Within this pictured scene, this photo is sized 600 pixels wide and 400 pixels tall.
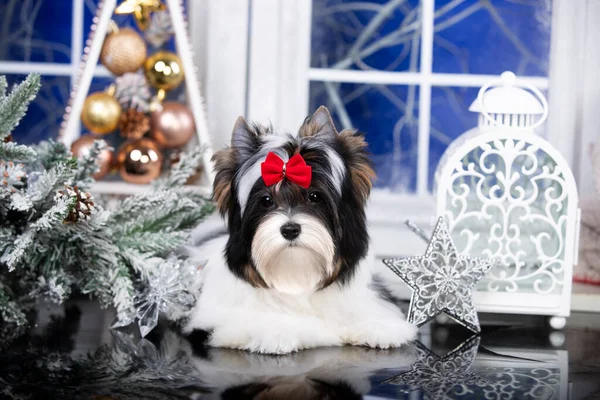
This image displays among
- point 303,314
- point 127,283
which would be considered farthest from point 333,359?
point 127,283

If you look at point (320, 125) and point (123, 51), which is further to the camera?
point (123, 51)

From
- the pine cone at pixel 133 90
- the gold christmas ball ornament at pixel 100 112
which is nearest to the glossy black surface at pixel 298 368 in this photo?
the gold christmas ball ornament at pixel 100 112

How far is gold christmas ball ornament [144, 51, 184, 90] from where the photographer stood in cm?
307

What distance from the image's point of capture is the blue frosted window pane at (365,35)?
11.0ft

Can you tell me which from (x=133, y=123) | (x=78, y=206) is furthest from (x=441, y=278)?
(x=133, y=123)

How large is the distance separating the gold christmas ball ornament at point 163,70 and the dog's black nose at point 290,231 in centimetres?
125

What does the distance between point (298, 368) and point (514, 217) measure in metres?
0.94

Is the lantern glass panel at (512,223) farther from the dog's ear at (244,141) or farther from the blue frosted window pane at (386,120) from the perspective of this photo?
the blue frosted window pane at (386,120)

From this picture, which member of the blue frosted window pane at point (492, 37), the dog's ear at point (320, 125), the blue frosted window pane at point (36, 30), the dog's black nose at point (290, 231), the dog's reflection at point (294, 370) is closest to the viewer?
the dog's reflection at point (294, 370)

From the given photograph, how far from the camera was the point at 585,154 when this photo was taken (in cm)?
315

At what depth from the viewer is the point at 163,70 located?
306cm

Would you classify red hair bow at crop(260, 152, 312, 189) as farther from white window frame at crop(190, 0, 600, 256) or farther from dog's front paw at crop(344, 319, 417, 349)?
white window frame at crop(190, 0, 600, 256)

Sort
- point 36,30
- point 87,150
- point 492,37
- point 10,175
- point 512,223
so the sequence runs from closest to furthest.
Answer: point 10,175 < point 512,223 < point 87,150 < point 492,37 < point 36,30

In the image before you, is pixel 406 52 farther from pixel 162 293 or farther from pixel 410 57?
pixel 162 293
